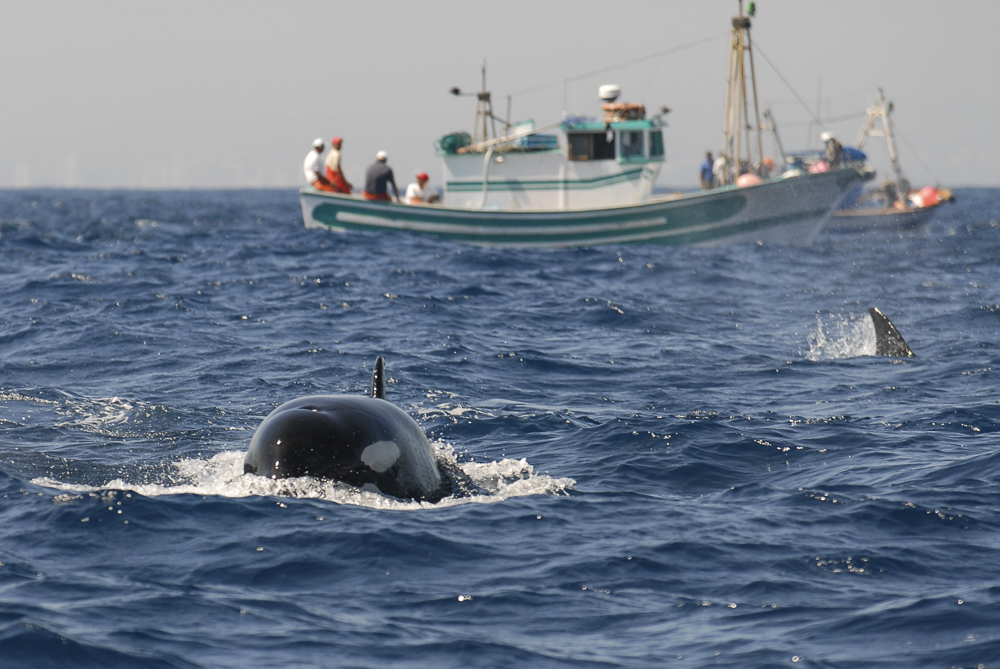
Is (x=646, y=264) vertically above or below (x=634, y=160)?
below

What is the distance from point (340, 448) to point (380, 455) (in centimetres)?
26

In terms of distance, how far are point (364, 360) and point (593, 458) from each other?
4.73 metres

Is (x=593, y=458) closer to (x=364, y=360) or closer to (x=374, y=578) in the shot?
(x=374, y=578)

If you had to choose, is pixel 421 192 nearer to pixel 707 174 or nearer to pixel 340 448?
pixel 707 174

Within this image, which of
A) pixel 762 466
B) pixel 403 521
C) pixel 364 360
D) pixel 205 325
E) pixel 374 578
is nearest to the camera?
pixel 374 578

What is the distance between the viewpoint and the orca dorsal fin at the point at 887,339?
42.5ft

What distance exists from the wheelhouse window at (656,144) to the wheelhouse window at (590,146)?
972mm

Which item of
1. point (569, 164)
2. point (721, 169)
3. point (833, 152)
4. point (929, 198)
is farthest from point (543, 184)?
point (929, 198)

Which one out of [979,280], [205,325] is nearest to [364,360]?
[205,325]

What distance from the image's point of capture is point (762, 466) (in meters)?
8.41

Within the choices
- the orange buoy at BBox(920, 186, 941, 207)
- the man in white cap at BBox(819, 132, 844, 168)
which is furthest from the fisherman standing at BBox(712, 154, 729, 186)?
the orange buoy at BBox(920, 186, 941, 207)

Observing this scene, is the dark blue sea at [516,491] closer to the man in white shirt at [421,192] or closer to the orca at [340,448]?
the orca at [340,448]

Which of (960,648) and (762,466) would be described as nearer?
(960,648)

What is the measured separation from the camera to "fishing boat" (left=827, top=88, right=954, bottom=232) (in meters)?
39.9
